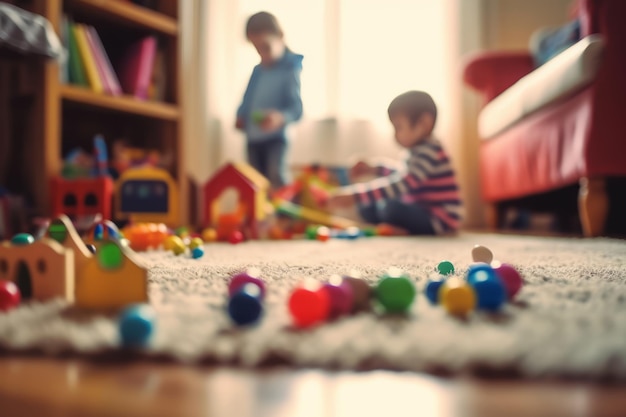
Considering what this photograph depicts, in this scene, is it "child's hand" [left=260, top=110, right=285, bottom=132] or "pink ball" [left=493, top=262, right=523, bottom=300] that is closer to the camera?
"pink ball" [left=493, top=262, right=523, bottom=300]

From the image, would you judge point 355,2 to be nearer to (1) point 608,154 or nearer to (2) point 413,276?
(1) point 608,154

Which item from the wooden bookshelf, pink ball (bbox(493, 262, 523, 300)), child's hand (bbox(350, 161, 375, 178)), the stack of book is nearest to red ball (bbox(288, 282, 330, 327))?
pink ball (bbox(493, 262, 523, 300))

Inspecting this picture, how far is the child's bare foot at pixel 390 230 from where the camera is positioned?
6.23 ft

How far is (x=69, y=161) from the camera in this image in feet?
5.78

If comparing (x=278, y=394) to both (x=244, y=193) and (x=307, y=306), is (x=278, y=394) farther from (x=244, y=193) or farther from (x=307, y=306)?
(x=244, y=193)

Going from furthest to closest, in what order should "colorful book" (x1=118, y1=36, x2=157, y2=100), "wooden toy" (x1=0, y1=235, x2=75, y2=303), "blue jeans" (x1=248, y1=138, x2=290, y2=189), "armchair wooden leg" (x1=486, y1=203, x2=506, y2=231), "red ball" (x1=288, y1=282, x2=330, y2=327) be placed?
1. "armchair wooden leg" (x1=486, y1=203, x2=506, y2=231)
2. "blue jeans" (x1=248, y1=138, x2=290, y2=189)
3. "colorful book" (x1=118, y1=36, x2=157, y2=100)
4. "wooden toy" (x1=0, y1=235, x2=75, y2=303)
5. "red ball" (x1=288, y1=282, x2=330, y2=327)

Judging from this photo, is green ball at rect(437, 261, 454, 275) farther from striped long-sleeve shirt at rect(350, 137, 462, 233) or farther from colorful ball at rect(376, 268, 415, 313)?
striped long-sleeve shirt at rect(350, 137, 462, 233)

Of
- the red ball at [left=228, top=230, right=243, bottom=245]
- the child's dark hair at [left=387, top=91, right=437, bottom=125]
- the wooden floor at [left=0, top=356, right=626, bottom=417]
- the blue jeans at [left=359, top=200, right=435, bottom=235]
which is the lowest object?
the wooden floor at [left=0, top=356, right=626, bottom=417]

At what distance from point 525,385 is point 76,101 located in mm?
1777

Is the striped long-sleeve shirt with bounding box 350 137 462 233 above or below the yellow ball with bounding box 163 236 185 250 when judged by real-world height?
above

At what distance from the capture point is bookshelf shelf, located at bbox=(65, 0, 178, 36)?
182cm

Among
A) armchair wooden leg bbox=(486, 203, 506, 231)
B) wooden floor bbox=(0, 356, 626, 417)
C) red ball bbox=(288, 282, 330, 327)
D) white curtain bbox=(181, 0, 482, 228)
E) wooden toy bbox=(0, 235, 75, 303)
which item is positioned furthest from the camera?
white curtain bbox=(181, 0, 482, 228)

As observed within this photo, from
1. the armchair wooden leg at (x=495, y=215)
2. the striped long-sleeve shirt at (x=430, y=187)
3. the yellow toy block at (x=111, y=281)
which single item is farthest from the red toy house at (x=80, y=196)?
the armchair wooden leg at (x=495, y=215)

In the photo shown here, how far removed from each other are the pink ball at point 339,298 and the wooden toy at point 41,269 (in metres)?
0.27
